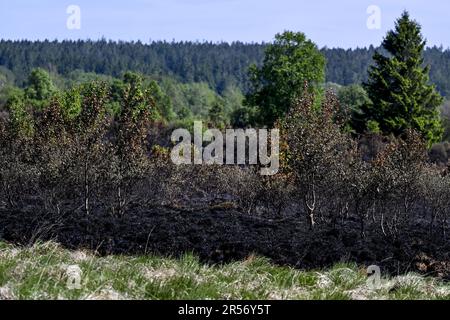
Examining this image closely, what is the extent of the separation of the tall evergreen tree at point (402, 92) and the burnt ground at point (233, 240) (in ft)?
63.5

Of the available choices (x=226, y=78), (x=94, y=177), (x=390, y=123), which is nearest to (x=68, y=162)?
(x=94, y=177)

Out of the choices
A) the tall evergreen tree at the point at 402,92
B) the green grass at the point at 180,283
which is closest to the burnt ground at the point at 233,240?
the green grass at the point at 180,283

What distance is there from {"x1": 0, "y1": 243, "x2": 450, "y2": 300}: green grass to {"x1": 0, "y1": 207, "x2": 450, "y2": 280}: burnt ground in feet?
12.2

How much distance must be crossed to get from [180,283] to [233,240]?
309 inches

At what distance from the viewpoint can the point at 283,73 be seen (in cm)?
3812

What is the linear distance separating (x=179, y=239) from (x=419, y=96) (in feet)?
85.8

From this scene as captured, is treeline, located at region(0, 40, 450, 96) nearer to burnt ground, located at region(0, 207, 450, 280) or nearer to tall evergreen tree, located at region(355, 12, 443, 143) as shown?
tall evergreen tree, located at region(355, 12, 443, 143)

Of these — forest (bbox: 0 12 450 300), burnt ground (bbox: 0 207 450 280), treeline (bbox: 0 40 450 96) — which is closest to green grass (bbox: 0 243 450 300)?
forest (bbox: 0 12 450 300)

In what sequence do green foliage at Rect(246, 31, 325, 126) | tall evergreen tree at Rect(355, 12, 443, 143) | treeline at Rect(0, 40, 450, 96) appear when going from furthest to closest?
1. treeline at Rect(0, 40, 450, 96)
2. green foliage at Rect(246, 31, 325, 126)
3. tall evergreen tree at Rect(355, 12, 443, 143)

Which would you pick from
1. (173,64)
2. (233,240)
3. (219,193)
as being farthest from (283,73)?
(173,64)

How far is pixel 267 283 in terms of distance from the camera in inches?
289

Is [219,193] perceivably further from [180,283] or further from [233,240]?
[180,283]

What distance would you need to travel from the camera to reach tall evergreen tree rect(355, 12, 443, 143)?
35500 mm

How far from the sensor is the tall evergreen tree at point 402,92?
116 feet
